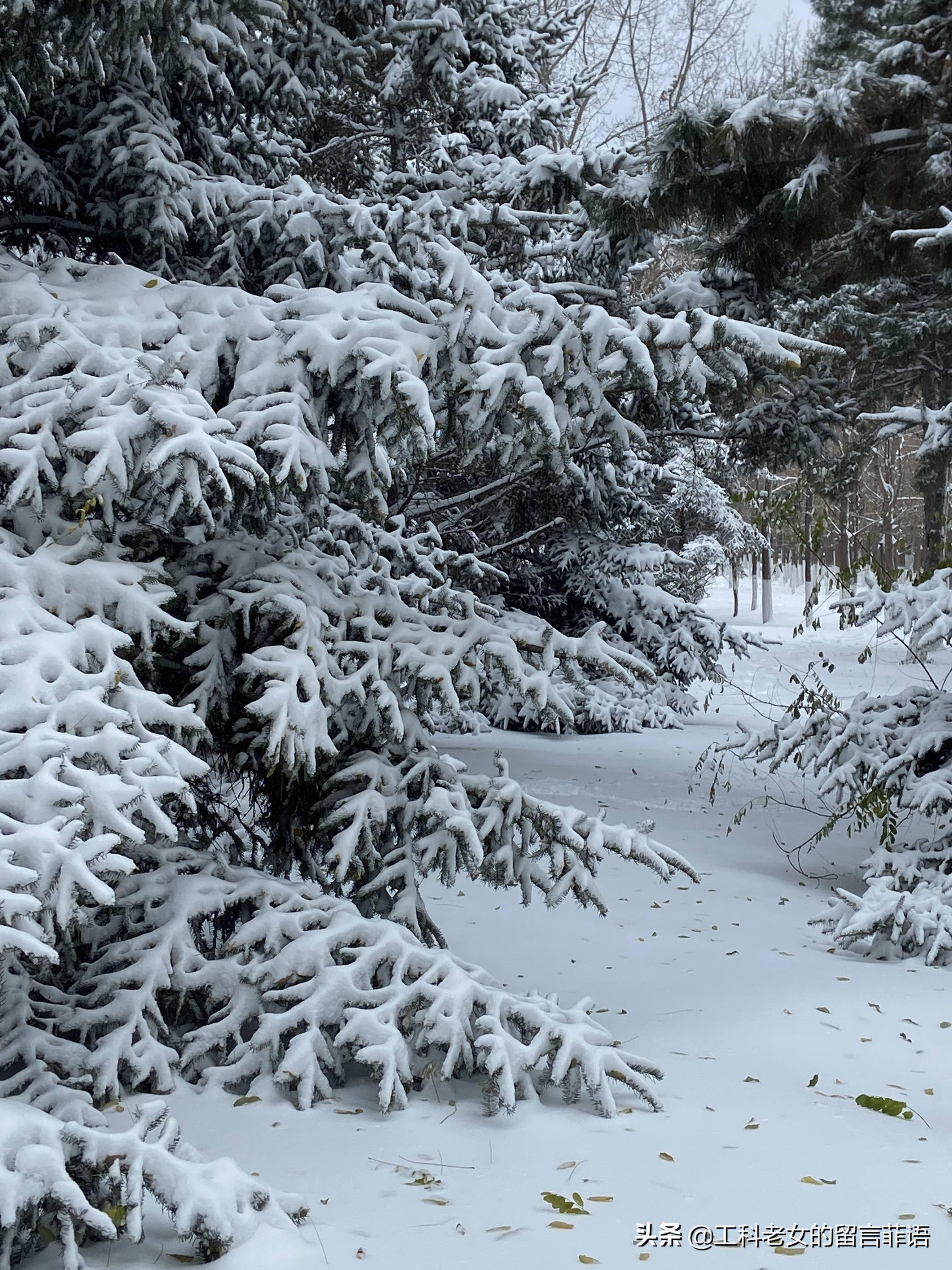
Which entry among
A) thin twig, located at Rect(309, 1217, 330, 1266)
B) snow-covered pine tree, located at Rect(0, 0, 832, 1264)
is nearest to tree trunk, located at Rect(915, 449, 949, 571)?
snow-covered pine tree, located at Rect(0, 0, 832, 1264)

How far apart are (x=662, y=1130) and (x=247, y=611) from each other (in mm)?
2350

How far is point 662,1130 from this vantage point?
3.45 metres

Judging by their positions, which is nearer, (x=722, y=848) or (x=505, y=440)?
(x=505, y=440)

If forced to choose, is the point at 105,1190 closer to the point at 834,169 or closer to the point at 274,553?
the point at 274,553

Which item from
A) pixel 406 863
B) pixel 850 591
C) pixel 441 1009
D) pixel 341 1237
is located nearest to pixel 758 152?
pixel 850 591

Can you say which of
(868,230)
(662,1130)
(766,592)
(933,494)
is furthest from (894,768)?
(766,592)

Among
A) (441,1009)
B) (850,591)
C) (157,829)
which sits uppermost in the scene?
(850,591)

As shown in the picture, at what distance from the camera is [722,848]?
790 cm

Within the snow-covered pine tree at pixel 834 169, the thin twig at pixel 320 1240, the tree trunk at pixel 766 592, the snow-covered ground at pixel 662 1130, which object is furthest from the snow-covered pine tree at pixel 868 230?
the tree trunk at pixel 766 592

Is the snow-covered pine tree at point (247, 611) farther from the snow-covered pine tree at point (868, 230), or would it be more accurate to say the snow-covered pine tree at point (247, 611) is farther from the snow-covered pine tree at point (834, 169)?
the snow-covered pine tree at point (868, 230)

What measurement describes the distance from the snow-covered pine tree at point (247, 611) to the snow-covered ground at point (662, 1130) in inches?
7.0

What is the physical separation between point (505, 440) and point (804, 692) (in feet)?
12.2

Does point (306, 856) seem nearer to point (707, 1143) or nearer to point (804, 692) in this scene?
point (707, 1143)

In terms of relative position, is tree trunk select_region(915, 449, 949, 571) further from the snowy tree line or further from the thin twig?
the thin twig
